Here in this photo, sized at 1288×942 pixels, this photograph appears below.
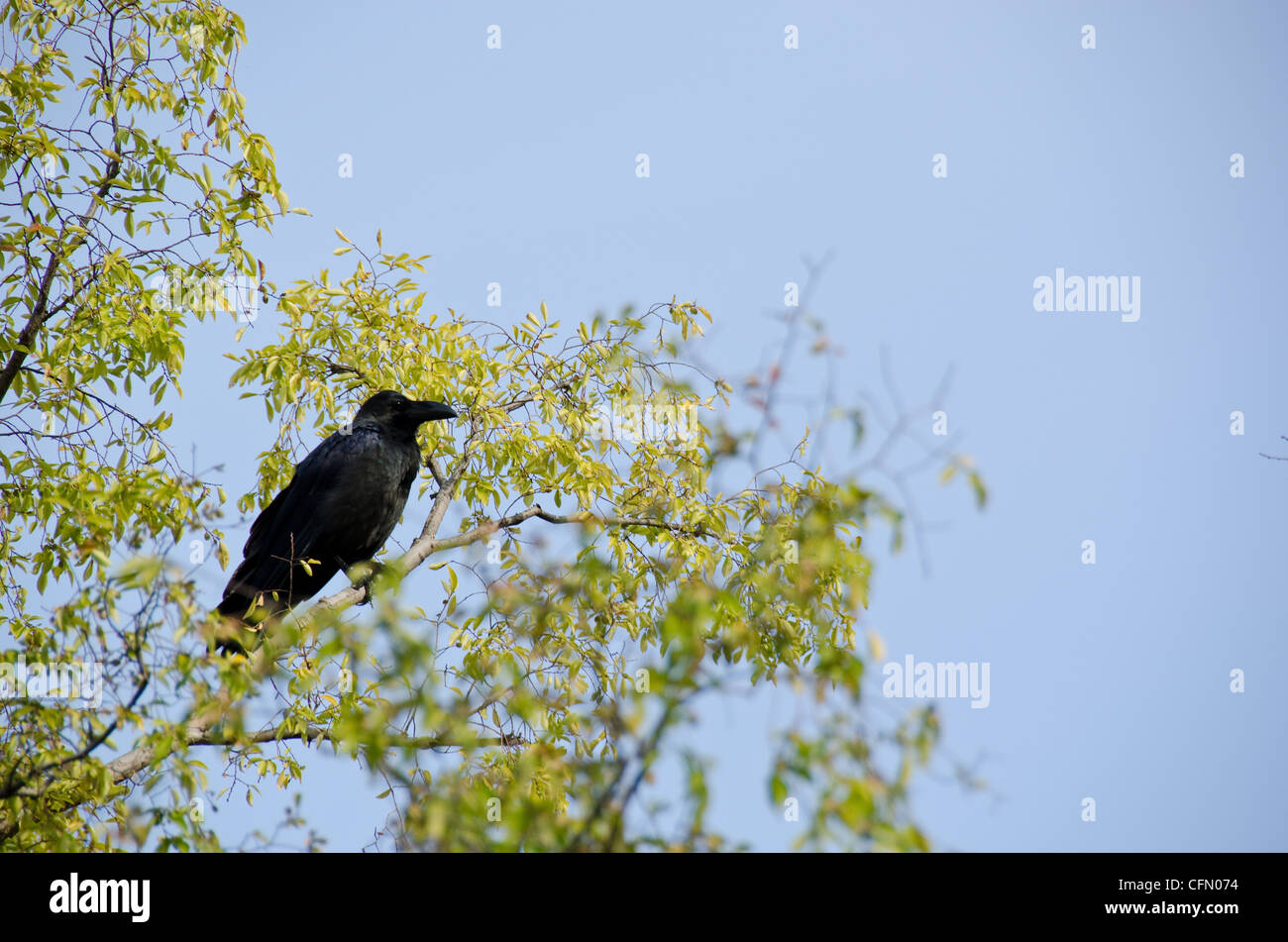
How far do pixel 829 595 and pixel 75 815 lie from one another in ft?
12.4

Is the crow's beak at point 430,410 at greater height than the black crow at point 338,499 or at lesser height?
greater

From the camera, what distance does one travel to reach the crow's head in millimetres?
6802

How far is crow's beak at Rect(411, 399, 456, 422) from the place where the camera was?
6773 millimetres

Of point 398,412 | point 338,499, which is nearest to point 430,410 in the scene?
point 398,412

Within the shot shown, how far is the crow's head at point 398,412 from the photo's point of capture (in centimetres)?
680

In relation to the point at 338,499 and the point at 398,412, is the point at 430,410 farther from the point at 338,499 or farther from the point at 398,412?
the point at 338,499

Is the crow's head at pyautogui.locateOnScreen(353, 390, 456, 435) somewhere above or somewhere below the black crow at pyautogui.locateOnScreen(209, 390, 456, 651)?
above

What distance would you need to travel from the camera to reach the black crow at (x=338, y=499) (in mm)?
6855

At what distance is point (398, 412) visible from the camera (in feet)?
22.8
